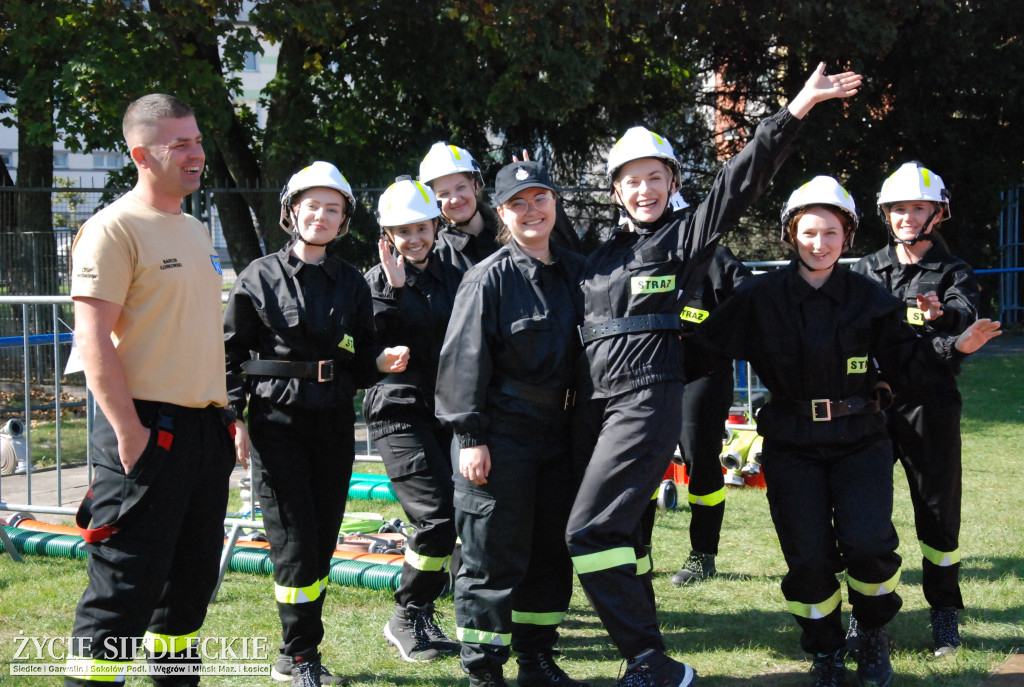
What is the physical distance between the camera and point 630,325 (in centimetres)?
405

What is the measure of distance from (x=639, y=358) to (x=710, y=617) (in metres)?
2.03

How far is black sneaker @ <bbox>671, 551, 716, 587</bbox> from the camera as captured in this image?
239 inches

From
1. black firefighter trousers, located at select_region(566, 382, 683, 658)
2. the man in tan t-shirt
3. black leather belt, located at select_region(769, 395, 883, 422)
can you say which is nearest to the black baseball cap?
black firefighter trousers, located at select_region(566, 382, 683, 658)

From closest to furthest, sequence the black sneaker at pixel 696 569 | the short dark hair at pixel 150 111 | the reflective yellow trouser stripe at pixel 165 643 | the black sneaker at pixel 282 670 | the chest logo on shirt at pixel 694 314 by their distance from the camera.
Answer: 1. the short dark hair at pixel 150 111
2. the reflective yellow trouser stripe at pixel 165 643
3. the black sneaker at pixel 282 670
4. the chest logo on shirt at pixel 694 314
5. the black sneaker at pixel 696 569

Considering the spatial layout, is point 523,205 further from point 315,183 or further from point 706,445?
point 706,445

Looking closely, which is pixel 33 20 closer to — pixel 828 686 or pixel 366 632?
pixel 366 632

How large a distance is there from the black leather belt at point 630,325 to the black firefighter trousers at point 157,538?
1.49 m

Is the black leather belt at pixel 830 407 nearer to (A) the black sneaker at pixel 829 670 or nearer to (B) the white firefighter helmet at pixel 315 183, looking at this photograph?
(A) the black sneaker at pixel 829 670

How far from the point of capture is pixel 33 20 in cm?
1244

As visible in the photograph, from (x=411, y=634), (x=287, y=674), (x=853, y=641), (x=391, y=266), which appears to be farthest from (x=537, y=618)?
(x=391, y=266)

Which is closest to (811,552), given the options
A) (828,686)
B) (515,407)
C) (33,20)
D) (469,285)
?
(828,686)

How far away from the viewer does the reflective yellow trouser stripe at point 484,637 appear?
4109 mm

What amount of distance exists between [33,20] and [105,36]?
103 cm

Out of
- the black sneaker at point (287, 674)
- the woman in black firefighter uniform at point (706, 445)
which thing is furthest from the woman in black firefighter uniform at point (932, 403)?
the black sneaker at point (287, 674)
